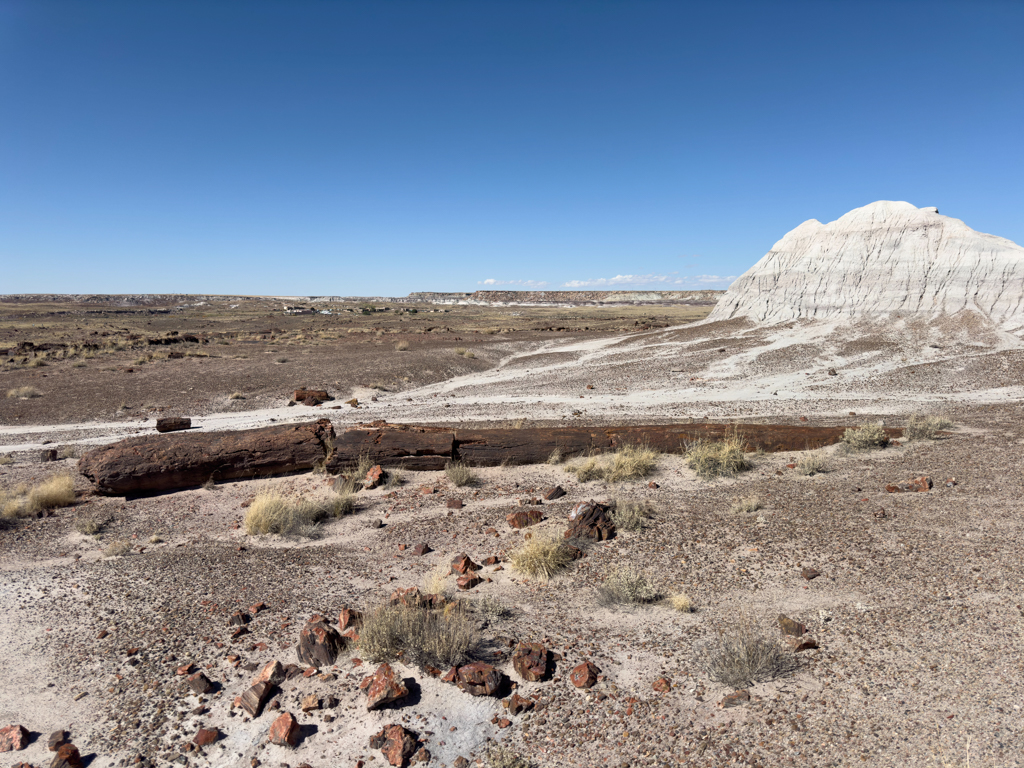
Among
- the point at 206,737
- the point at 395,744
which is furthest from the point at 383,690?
the point at 206,737

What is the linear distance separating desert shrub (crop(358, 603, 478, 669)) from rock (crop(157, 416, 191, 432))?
13803 mm

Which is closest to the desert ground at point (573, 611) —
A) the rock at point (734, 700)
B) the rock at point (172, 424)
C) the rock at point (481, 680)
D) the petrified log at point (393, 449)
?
the rock at point (734, 700)

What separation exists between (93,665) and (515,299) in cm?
17143

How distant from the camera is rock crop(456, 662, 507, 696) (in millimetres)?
4285

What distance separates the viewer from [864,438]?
1069cm

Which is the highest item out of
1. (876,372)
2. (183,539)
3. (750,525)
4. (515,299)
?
(515,299)

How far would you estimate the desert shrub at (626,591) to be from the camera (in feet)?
18.0

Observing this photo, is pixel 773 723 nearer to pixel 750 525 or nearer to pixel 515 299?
pixel 750 525

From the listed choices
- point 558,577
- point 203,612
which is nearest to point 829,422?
point 558,577

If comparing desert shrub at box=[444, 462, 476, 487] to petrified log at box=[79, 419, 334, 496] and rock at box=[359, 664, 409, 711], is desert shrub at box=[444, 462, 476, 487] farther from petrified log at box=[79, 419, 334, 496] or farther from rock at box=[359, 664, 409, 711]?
rock at box=[359, 664, 409, 711]

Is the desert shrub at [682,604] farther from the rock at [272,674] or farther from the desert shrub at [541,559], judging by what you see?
the rock at [272,674]

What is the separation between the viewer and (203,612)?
18.4 ft

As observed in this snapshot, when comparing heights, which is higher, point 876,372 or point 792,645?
point 876,372

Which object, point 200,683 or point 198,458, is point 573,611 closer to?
point 200,683
